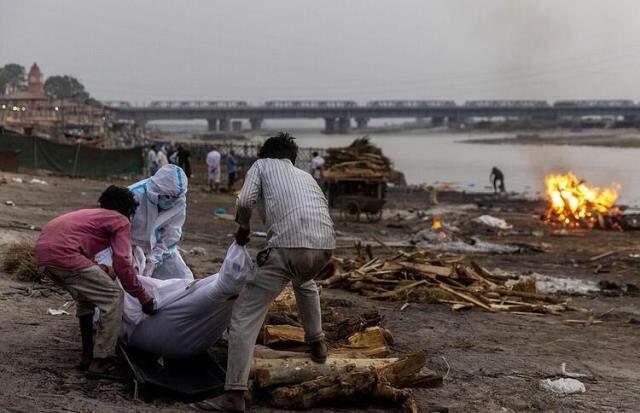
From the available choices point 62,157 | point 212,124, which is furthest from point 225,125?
point 62,157

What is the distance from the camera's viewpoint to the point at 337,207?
82.8 ft

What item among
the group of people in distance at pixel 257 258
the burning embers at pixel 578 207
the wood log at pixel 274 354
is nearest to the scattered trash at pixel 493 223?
the burning embers at pixel 578 207

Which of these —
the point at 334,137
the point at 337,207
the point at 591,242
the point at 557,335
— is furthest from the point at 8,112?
the point at 334,137

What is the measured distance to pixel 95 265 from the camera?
6.28m

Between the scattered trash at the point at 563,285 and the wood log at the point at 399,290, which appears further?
the scattered trash at the point at 563,285

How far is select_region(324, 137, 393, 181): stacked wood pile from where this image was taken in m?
25.0

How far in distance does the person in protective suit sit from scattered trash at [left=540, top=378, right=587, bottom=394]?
3.54 meters

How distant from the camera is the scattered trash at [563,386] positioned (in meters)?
7.33

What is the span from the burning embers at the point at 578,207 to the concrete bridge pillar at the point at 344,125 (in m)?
113

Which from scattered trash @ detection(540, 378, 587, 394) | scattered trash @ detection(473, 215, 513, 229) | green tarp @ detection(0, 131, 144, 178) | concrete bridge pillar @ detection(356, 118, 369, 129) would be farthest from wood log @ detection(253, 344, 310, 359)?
concrete bridge pillar @ detection(356, 118, 369, 129)

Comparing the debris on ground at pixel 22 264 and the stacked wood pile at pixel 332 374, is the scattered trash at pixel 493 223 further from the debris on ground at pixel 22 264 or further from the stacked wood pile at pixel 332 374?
the stacked wood pile at pixel 332 374

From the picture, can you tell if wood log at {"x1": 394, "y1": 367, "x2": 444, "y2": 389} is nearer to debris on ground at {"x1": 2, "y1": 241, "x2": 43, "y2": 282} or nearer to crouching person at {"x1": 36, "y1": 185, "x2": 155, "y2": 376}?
crouching person at {"x1": 36, "y1": 185, "x2": 155, "y2": 376}

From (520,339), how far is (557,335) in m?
0.66

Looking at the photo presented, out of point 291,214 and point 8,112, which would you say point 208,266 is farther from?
point 8,112
